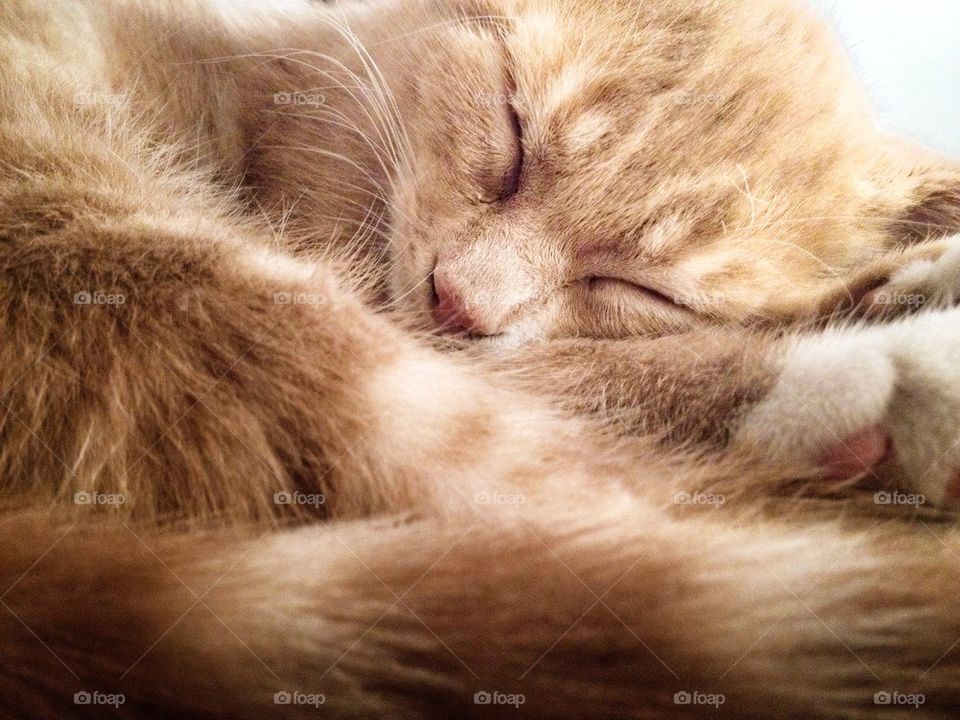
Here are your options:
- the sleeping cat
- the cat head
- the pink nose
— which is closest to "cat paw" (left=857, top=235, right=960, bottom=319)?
the sleeping cat

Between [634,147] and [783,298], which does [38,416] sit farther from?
[783,298]

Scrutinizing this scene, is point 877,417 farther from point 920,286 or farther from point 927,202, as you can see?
point 927,202

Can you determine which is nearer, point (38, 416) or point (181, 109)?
point (38, 416)

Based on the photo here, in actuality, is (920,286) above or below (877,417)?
above

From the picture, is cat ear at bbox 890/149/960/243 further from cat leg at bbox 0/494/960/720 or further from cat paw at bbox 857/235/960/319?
cat leg at bbox 0/494/960/720

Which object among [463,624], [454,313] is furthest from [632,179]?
[463,624]

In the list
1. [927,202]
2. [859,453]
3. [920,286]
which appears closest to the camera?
[859,453]

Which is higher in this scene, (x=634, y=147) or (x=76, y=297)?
(x=634, y=147)

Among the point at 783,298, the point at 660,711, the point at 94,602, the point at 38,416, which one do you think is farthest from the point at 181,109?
the point at 660,711
